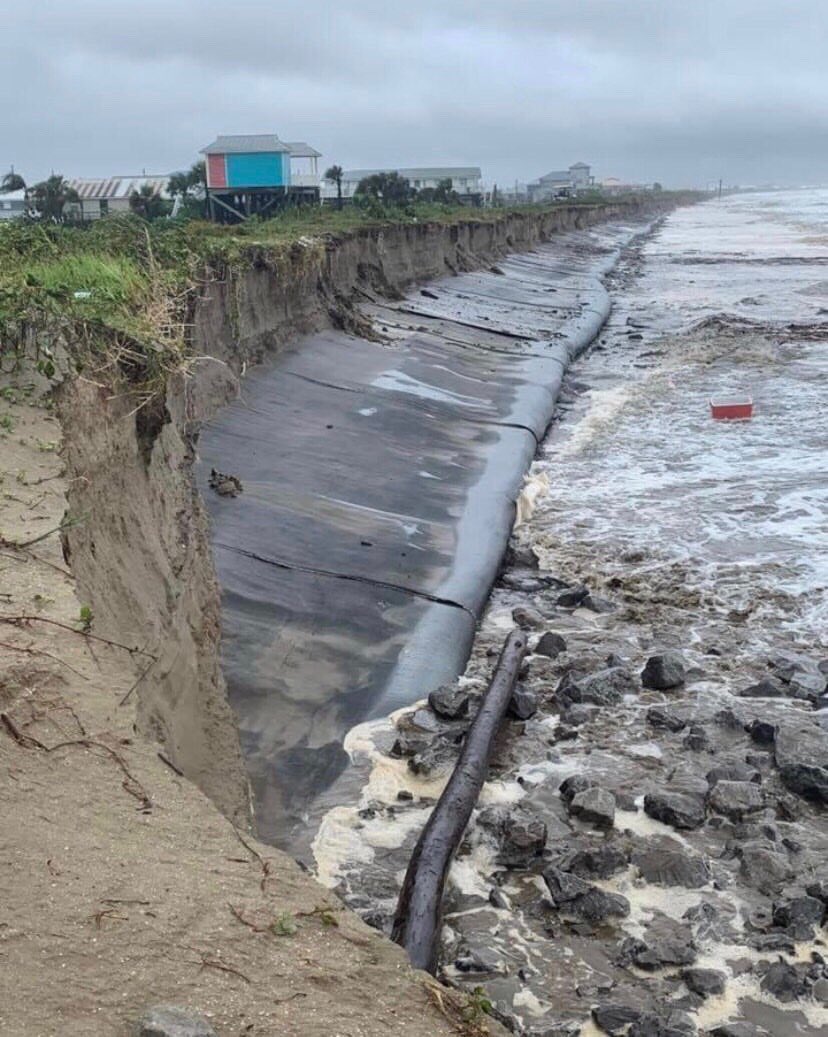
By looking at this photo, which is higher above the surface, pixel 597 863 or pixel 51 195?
pixel 51 195

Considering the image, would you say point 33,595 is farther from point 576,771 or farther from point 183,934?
point 576,771

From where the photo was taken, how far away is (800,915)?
5598 millimetres

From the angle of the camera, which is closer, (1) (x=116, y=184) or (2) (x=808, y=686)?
(2) (x=808, y=686)

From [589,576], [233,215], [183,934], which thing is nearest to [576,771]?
[589,576]

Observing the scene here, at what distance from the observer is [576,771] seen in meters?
7.36

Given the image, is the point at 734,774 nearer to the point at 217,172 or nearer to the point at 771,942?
the point at 771,942

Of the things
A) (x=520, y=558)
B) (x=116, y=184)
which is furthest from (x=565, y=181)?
(x=520, y=558)

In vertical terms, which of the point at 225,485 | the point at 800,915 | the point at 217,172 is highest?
the point at 217,172

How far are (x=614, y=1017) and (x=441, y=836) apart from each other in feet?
4.54

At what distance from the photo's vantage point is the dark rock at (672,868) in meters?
6.04

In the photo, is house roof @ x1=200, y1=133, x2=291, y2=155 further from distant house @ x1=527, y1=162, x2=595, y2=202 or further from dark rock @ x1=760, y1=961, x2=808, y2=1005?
distant house @ x1=527, y1=162, x2=595, y2=202

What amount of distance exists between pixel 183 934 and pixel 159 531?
3.80m

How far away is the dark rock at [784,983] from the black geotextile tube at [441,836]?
1566 mm

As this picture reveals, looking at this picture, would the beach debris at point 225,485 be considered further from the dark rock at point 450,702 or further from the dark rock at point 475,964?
the dark rock at point 475,964
